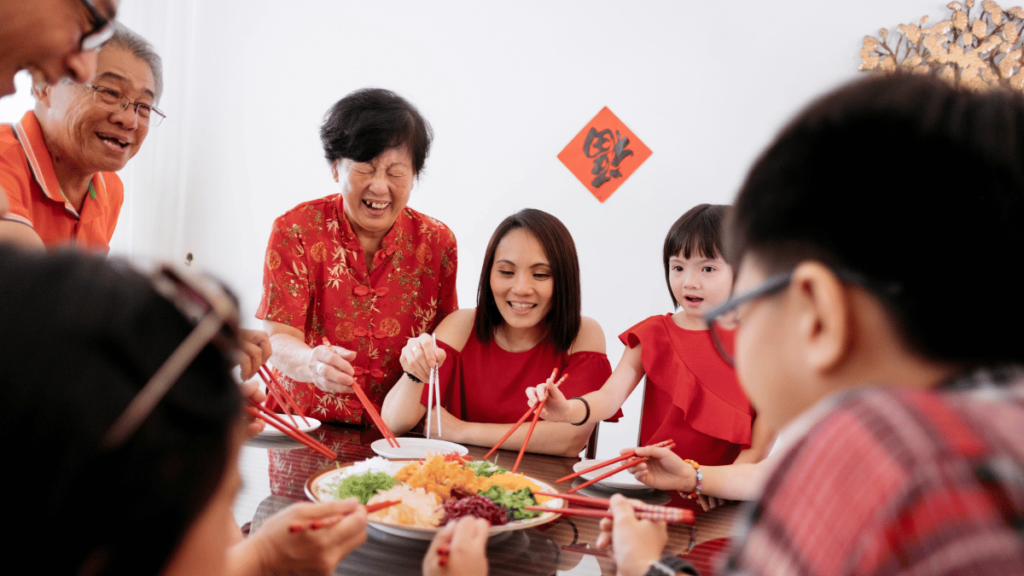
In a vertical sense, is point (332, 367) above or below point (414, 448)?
above

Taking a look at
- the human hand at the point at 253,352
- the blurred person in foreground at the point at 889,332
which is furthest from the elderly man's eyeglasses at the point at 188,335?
the human hand at the point at 253,352

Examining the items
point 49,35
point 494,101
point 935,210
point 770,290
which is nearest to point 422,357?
point 49,35

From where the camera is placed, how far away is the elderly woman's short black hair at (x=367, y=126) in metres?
2.10

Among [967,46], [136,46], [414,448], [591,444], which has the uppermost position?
[967,46]

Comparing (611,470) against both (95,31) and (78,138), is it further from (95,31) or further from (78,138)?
(78,138)

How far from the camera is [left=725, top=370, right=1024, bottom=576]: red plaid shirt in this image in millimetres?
379

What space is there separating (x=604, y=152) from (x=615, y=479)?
8.06ft

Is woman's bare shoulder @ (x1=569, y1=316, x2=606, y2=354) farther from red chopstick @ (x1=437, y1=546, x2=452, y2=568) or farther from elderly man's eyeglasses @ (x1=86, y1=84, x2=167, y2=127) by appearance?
elderly man's eyeglasses @ (x1=86, y1=84, x2=167, y2=127)

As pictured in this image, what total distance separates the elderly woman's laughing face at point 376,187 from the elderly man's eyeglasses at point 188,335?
66.3 inches

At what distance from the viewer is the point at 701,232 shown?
79.9 inches

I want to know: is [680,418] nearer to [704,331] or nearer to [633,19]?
[704,331]

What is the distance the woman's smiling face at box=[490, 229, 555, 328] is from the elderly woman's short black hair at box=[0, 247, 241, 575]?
68.2 inches

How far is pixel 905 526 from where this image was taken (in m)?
0.39

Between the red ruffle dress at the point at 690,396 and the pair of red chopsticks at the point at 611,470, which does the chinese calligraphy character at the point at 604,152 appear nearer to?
the red ruffle dress at the point at 690,396
